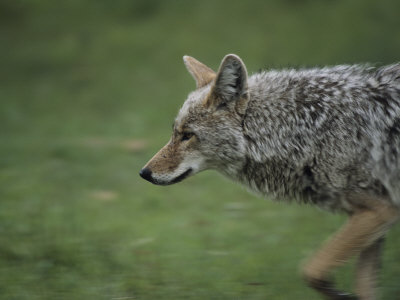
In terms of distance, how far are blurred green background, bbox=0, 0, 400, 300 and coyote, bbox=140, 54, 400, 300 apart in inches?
33.8

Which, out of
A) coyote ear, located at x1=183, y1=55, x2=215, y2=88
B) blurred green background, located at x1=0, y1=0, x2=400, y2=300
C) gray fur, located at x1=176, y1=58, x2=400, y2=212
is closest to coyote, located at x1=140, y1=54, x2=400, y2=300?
gray fur, located at x1=176, y1=58, x2=400, y2=212

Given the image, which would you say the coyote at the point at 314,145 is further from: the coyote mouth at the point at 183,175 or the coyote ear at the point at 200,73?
the coyote ear at the point at 200,73

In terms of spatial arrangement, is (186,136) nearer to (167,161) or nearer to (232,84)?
(167,161)

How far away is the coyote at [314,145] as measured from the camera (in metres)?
4.27

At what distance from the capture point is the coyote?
4.27m

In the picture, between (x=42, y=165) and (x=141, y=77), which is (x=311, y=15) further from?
(x=42, y=165)

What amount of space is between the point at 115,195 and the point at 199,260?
2825 millimetres

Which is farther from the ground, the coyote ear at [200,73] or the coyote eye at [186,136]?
the coyote ear at [200,73]

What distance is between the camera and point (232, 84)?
15.8 feet

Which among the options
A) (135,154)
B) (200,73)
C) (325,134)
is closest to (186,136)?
(200,73)

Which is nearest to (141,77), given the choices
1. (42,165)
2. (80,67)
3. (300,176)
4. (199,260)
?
(80,67)

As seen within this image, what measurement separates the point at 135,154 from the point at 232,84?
17.4 feet

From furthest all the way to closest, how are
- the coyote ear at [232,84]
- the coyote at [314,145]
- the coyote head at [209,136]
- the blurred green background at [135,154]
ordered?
1. the blurred green background at [135,154]
2. the coyote head at [209,136]
3. the coyote ear at [232,84]
4. the coyote at [314,145]

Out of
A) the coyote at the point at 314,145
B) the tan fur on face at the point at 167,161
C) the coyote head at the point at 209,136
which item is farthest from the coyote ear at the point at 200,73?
the tan fur on face at the point at 167,161
